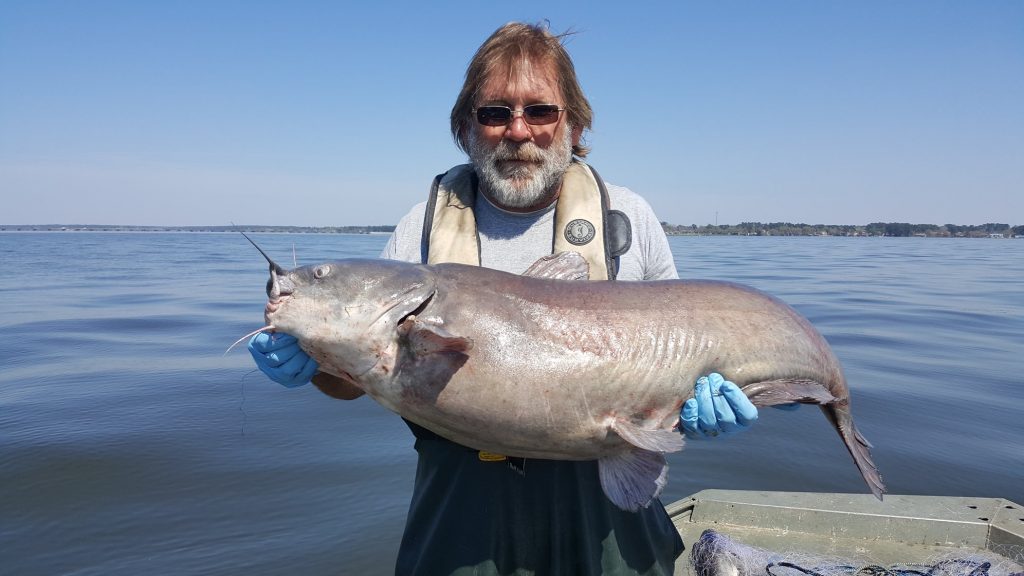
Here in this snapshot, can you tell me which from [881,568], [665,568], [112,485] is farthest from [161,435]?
[881,568]

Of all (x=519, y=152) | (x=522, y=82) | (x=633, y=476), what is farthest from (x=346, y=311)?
(x=522, y=82)

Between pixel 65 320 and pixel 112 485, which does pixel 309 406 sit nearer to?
pixel 112 485

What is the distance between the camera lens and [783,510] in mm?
4363

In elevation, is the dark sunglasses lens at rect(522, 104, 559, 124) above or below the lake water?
above

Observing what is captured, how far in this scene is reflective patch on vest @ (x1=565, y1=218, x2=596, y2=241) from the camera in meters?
3.19

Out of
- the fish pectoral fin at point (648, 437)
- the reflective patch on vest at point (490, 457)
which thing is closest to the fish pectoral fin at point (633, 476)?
the fish pectoral fin at point (648, 437)

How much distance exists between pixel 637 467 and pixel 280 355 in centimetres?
154

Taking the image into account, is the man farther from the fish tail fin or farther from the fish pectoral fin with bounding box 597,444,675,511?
the fish tail fin

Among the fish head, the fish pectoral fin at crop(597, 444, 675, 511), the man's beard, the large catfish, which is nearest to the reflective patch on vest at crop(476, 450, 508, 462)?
the large catfish

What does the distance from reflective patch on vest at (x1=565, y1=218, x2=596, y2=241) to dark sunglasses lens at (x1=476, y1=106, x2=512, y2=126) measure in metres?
0.63

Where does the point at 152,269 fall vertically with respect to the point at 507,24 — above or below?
below

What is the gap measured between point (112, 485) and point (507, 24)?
573cm

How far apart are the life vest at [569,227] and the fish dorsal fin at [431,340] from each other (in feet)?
2.06

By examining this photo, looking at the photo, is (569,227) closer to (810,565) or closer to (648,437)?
(648,437)
